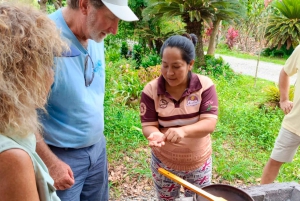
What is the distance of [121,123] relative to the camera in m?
4.23

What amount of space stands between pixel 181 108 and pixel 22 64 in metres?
1.17

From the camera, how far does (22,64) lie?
2.69ft

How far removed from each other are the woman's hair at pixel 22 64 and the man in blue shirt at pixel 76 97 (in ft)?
1.76

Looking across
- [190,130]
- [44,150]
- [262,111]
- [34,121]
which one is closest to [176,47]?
[190,130]

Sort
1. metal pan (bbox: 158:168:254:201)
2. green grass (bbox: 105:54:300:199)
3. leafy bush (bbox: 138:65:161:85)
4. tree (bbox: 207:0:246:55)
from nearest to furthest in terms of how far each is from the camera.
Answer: metal pan (bbox: 158:168:254:201)
green grass (bbox: 105:54:300:199)
leafy bush (bbox: 138:65:161:85)
tree (bbox: 207:0:246:55)

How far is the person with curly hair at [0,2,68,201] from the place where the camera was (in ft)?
2.59

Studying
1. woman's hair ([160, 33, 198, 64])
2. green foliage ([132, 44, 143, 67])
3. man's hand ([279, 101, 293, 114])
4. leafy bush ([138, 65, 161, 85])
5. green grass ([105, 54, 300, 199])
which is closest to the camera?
woman's hair ([160, 33, 198, 64])

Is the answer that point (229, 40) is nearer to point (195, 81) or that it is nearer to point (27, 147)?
point (195, 81)

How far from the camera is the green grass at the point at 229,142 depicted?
136 inches

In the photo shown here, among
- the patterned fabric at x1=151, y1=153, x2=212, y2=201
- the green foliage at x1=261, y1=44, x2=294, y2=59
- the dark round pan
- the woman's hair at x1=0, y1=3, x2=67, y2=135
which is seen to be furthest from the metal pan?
the green foliage at x1=261, y1=44, x2=294, y2=59

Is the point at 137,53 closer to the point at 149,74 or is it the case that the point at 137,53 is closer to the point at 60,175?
the point at 149,74

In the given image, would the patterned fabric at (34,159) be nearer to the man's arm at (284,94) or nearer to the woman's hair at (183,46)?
the woman's hair at (183,46)

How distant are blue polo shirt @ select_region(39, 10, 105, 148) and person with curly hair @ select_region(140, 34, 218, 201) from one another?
377 mm

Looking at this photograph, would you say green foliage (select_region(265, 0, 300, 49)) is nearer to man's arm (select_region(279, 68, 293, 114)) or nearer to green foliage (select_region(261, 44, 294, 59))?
green foliage (select_region(261, 44, 294, 59))
